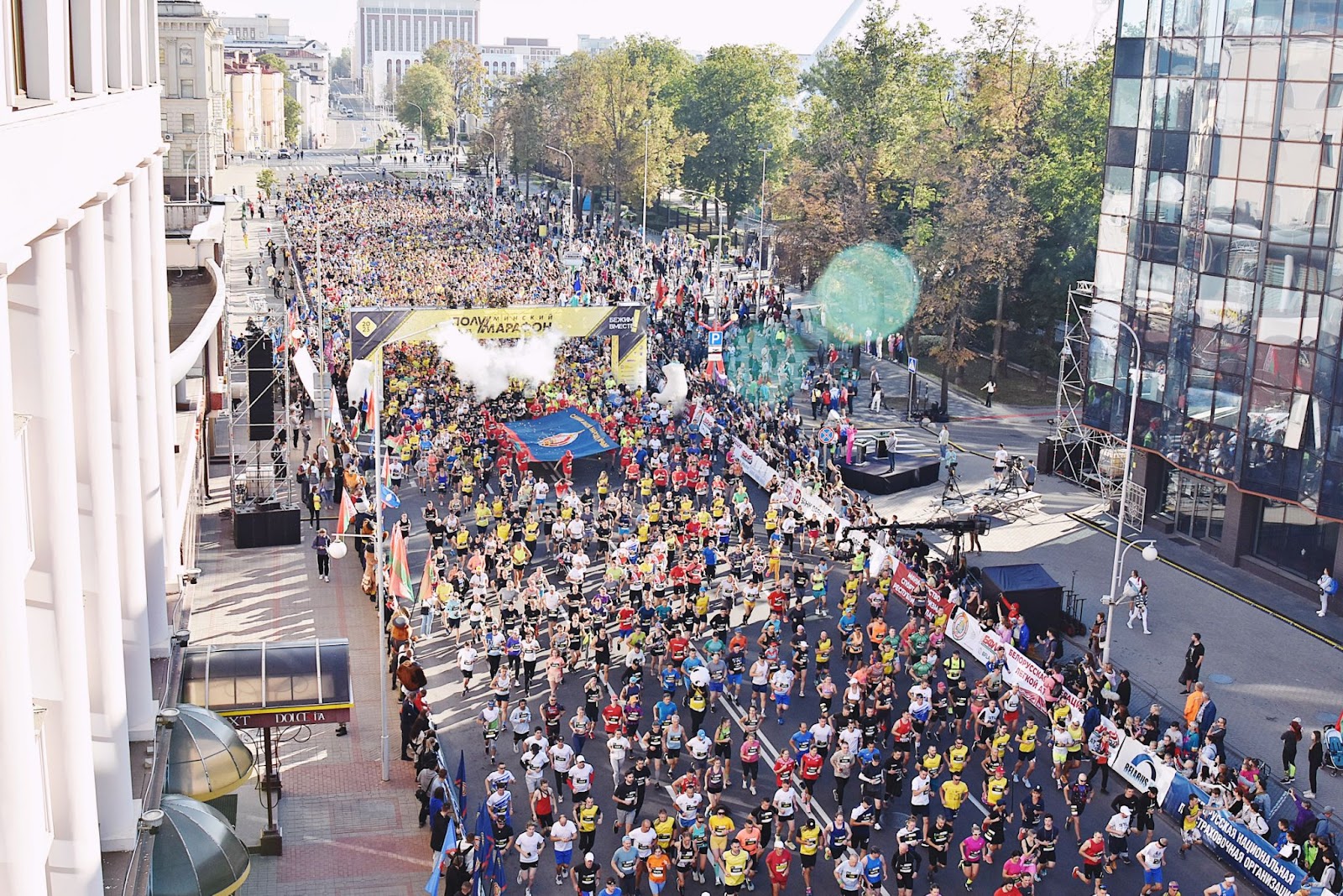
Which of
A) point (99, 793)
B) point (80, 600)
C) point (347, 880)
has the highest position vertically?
point (80, 600)

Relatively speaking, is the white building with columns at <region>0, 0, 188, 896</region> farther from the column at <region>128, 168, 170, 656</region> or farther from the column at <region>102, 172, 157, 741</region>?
the column at <region>128, 168, 170, 656</region>

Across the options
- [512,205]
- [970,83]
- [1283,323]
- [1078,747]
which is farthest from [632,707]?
[512,205]

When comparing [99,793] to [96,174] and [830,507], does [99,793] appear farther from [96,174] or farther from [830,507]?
[830,507]

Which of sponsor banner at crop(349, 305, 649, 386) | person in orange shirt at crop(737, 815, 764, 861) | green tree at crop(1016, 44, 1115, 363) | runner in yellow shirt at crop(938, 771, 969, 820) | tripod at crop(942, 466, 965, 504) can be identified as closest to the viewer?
person in orange shirt at crop(737, 815, 764, 861)

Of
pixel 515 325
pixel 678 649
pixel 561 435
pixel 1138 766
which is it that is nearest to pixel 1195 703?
pixel 1138 766

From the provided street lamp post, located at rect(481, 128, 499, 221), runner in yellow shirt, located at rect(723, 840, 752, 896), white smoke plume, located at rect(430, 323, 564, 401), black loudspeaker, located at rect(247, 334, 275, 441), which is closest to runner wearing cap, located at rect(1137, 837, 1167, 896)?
runner in yellow shirt, located at rect(723, 840, 752, 896)

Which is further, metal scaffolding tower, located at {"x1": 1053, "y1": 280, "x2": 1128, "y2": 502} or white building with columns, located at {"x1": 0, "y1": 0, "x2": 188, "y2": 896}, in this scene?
metal scaffolding tower, located at {"x1": 1053, "y1": 280, "x2": 1128, "y2": 502}

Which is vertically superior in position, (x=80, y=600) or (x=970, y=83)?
(x=970, y=83)
